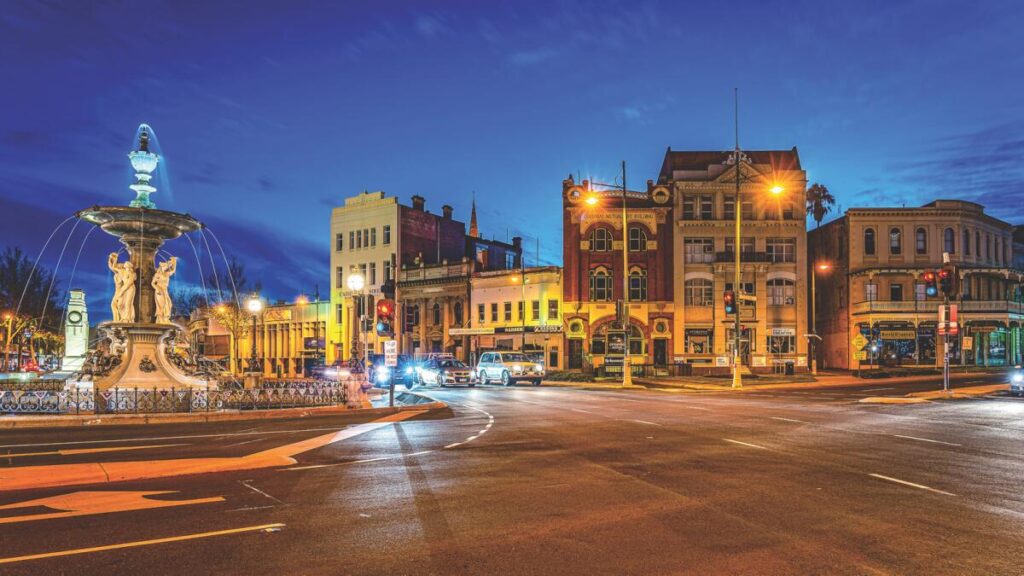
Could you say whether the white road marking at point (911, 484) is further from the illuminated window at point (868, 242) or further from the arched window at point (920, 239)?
the arched window at point (920, 239)

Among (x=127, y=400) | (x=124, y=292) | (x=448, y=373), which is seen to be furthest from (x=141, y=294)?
(x=448, y=373)

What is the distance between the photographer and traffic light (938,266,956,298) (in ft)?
96.7

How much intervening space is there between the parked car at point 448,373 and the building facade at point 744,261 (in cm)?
1980

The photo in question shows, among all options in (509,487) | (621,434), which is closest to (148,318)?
(621,434)

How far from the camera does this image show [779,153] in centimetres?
6075

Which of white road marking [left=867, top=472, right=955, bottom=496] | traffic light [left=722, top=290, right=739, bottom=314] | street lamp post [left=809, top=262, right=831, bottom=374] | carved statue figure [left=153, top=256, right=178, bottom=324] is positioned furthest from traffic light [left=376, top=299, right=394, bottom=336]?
street lamp post [left=809, top=262, right=831, bottom=374]

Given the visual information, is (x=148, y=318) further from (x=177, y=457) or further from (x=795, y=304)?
(x=795, y=304)

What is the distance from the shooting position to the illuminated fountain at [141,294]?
25188mm

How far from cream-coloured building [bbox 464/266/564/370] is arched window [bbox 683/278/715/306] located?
9791 millimetres

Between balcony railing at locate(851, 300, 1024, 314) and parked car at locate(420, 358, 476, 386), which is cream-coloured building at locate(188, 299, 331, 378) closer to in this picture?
parked car at locate(420, 358, 476, 386)

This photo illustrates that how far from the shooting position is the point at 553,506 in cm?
935

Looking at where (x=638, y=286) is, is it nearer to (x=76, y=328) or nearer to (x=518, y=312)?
(x=518, y=312)

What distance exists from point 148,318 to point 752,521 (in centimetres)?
2368

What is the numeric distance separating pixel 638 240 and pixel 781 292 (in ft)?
37.9
